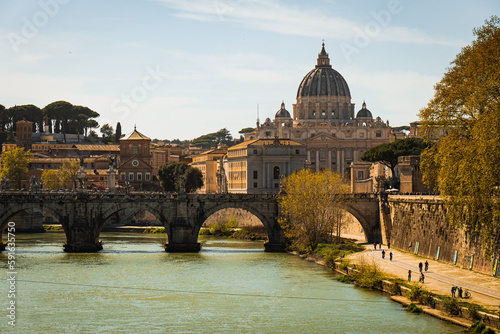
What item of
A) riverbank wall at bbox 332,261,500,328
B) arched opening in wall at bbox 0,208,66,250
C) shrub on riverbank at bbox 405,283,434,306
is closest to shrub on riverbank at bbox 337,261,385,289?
riverbank wall at bbox 332,261,500,328

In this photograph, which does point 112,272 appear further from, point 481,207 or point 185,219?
point 481,207

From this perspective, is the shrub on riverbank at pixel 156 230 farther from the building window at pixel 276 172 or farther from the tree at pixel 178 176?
the tree at pixel 178 176

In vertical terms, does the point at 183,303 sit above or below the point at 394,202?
below

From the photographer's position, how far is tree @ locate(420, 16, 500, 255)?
112 feet

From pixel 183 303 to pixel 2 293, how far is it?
929cm

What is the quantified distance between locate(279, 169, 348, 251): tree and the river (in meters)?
3.11

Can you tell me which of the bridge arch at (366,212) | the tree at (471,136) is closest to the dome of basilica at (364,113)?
the bridge arch at (366,212)

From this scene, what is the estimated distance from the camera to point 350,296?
3984cm

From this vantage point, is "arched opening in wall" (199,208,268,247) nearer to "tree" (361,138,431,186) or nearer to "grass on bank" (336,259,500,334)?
"tree" (361,138,431,186)

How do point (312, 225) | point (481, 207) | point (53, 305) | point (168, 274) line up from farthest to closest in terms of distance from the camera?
point (312, 225), point (168, 274), point (53, 305), point (481, 207)

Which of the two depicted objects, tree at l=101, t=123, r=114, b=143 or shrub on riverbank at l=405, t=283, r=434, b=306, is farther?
tree at l=101, t=123, r=114, b=143

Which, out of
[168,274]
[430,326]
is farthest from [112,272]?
[430,326]

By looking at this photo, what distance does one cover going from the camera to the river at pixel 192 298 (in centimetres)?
3381

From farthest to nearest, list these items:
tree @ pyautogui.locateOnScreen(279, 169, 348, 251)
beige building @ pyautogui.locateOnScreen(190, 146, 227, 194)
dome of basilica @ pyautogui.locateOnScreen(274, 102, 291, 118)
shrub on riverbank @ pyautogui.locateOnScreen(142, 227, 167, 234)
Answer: dome of basilica @ pyautogui.locateOnScreen(274, 102, 291, 118) < beige building @ pyautogui.locateOnScreen(190, 146, 227, 194) < shrub on riverbank @ pyautogui.locateOnScreen(142, 227, 167, 234) < tree @ pyautogui.locateOnScreen(279, 169, 348, 251)
